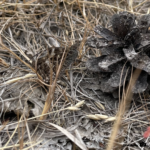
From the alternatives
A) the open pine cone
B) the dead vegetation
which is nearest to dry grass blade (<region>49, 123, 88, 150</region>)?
the dead vegetation

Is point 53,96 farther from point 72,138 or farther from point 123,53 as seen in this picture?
point 123,53

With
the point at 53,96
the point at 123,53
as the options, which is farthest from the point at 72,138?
the point at 123,53

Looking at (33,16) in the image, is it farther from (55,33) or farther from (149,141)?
(149,141)

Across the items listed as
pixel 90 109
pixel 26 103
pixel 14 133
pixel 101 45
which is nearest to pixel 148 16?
pixel 101 45

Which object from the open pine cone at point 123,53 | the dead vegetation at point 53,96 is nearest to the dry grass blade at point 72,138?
the dead vegetation at point 53,96

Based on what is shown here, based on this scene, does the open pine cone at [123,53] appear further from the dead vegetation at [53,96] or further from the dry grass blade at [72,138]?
the dry grass blade at [72,138]

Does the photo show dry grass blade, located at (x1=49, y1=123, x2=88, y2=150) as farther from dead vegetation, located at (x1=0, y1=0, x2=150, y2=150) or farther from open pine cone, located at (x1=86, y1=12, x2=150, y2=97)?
open pine cone, located at (x1=86, y1=12, x2=150, y2=97)
